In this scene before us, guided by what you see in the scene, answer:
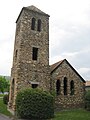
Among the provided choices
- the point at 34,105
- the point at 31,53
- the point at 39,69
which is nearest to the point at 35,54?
the point at 31,53

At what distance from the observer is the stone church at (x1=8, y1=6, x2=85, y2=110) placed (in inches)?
802

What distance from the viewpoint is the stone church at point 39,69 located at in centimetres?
2038

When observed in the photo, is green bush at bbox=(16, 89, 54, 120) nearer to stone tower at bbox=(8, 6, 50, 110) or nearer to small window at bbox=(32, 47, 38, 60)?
stone tower at bbox=(8, 6, 50, 110)

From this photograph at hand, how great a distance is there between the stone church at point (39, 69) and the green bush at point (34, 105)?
7.07 ft

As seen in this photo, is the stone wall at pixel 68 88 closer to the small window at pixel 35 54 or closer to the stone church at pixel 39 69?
the stone church at pixel 39 69

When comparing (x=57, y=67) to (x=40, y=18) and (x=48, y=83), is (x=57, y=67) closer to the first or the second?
(x=48, y=83)

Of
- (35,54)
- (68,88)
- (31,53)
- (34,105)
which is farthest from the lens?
(68,88)

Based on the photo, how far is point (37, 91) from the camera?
1792cm

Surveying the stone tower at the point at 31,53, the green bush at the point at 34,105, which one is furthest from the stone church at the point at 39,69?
the green bush at the point at 34,105

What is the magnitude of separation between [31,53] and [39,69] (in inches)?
80.6

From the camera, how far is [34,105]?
56.2ft

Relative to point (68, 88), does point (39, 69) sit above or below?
above

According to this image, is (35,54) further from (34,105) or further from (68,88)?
(34,105)

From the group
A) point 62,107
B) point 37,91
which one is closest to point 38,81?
point 37,91
